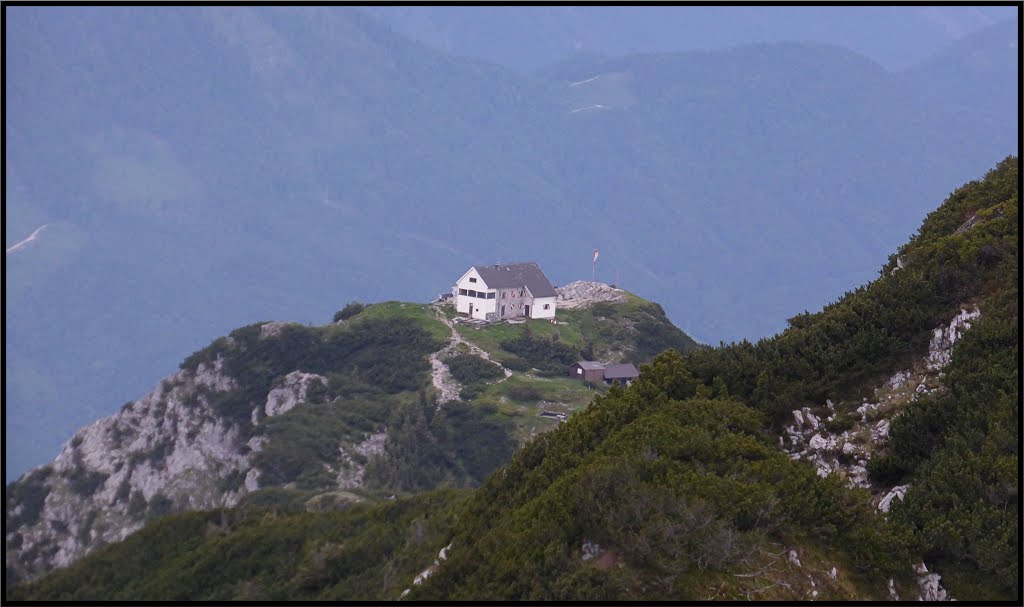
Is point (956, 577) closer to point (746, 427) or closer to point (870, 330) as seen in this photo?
point (746, 427)

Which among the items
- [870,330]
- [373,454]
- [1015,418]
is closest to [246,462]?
[373,454]

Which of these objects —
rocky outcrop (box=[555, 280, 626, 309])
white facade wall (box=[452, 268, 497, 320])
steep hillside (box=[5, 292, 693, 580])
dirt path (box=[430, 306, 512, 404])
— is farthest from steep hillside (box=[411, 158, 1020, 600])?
rocky outcrop (box=[555, 280, 626, 309])

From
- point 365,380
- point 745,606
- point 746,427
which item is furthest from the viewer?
point 365,380

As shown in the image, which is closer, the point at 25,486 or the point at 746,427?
the point at 746,427

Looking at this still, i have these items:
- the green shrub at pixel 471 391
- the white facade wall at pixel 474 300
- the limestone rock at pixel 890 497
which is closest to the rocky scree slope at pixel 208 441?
the green shrub at pixel 471 391

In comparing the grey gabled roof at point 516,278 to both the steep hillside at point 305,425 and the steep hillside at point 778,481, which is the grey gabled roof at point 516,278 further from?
the steep hillside at point 778,481

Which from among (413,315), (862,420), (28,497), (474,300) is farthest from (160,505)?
(862,420)

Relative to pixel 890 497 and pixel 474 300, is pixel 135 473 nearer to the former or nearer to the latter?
pixel 474 300

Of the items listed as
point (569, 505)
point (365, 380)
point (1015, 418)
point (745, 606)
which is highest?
point (365, 380)

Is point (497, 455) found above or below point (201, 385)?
below
